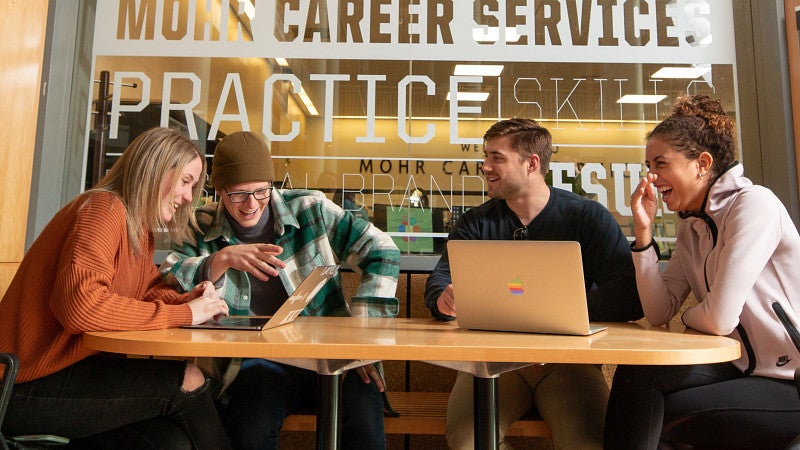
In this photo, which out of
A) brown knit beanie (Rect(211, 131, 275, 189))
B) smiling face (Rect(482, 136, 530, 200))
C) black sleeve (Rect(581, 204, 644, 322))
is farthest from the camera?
smiling face (Rect(482, 136, 530, 200))

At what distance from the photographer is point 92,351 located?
1553 millimetres

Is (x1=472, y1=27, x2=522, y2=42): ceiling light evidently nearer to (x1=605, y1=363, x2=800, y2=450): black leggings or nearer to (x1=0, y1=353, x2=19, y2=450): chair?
(x1=605, y1=363, x2=800, y2=450): black leggings

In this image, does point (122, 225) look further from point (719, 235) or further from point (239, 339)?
point (719, 235)

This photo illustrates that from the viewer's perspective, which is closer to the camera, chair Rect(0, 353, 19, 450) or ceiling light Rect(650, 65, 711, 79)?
chair Rect(0, 353, 19, 450)

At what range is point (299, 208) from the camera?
2.21 metres

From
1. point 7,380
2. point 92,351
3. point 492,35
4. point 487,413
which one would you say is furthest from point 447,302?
point 492,35

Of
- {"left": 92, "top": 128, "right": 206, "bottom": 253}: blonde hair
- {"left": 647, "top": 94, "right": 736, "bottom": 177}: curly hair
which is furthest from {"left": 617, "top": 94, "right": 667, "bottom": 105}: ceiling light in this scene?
{"left": 92, "top": 128, "right": 206, "bottom": 253}: blonde hair

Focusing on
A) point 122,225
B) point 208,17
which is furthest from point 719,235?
point 208,17

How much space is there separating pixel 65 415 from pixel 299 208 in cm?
97

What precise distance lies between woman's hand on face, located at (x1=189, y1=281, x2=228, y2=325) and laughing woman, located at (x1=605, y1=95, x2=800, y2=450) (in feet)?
3.37

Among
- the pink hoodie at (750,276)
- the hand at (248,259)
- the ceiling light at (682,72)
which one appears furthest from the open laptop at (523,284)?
the ceiling light at (682,72)

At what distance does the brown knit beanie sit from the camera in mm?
2068

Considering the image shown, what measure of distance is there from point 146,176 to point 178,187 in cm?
11

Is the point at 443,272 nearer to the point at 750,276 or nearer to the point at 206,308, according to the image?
the point at 206,308
